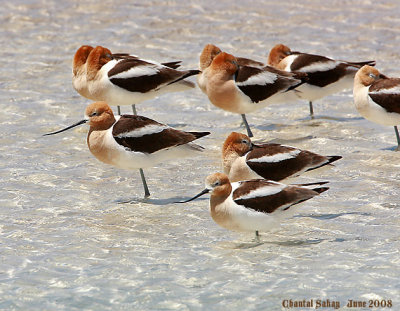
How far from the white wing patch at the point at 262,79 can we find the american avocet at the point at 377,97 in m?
1.23

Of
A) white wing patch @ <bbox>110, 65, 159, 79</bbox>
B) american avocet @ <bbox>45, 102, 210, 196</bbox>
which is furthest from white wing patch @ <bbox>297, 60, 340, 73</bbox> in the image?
american avocet @ <bbox>45, 102, 210, 196</bbox>

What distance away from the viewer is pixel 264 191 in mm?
7730

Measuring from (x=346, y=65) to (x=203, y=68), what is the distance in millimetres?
2269

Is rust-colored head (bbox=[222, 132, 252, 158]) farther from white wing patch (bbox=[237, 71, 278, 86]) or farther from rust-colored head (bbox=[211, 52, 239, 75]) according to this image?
rust-colored head (bbox=[211, 52, 239, 75])

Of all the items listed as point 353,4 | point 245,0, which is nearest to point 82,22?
point 245,0

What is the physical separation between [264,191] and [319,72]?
5.12 metres

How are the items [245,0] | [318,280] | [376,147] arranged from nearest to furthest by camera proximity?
[318,280] → [376,147] → [245,0]

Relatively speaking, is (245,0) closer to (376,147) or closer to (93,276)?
(376,147)

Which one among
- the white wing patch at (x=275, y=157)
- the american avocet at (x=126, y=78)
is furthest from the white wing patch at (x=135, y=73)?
the white wing patch at (x=275, y=157)

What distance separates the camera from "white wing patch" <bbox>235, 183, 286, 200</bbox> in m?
7.66

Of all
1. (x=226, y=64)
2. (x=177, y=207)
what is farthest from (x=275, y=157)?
(x=226, y=64)

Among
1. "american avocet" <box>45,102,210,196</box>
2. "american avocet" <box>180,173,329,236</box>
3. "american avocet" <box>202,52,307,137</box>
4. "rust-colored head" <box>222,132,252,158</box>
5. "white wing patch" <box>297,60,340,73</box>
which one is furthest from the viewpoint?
"white wing patch" <box>297,60,340,73</box>

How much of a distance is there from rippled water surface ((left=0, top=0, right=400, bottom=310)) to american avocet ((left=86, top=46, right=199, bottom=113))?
0.86 m

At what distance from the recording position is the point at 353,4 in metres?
19.9
